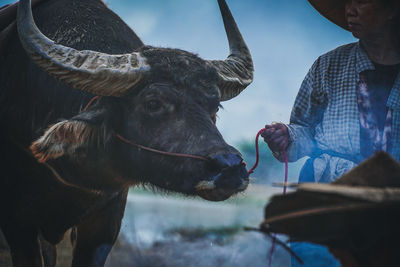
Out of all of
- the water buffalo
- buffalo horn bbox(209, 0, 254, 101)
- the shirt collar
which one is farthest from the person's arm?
buffalo horn bbox(209, 0, 254, 101)

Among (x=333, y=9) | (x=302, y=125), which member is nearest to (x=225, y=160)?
(x=302, y=125)

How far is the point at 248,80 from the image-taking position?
2.73 m

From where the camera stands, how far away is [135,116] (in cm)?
210

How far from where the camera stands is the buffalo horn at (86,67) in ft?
6.64

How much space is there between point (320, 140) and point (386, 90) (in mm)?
441

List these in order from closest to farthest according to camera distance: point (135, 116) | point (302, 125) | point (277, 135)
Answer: point (277, 135) → point (135, 116) → point (302, 125)

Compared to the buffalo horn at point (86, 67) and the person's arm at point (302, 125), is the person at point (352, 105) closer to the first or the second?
the person's arm at point (302, 125)

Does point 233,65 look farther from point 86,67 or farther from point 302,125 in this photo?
point 86,67

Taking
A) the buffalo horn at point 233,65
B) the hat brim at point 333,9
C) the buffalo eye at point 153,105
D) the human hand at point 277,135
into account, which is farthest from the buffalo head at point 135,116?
the hat brim at point 333,9

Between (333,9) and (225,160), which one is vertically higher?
(333,9)

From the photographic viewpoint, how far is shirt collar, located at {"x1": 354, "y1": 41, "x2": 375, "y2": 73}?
2.00m

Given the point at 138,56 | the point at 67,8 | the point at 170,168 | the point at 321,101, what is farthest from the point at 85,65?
the point at 321,101

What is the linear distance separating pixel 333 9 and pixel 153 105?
4.29ft

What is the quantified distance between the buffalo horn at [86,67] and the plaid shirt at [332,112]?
98cm
